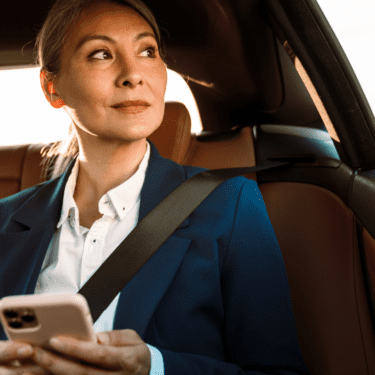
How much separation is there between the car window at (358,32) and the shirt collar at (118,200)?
2.07 feet

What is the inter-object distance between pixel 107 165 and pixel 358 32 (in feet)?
2.43

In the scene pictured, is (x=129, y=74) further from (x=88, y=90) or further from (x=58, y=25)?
(x=58, y=25)

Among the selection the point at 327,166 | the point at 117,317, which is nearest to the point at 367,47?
the point at 327,166

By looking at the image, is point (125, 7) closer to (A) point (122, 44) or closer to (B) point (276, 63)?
(A) point (122, 44)

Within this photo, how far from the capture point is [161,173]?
Result: 47.8 inches

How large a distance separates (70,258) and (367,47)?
90 cm

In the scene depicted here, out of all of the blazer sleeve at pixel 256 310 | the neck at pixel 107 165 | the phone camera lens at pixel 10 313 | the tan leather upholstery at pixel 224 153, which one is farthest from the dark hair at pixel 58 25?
the phone camera lens at pixel 10 313

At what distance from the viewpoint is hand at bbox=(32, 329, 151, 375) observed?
2.01ft

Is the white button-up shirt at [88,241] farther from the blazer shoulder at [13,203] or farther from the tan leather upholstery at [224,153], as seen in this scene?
the tan leather upholstery at [224,153]

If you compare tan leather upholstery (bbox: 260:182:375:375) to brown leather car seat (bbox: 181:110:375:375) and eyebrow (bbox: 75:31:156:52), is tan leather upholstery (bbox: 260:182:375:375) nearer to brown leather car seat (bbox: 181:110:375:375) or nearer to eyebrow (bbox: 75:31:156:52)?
brown leather car seat (bbox: 181:110:375:375)

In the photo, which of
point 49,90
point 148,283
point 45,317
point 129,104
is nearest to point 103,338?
point 45,317

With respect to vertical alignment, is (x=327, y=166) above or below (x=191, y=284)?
above

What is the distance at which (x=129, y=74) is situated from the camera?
109cm

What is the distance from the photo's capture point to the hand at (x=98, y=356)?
613 mm
